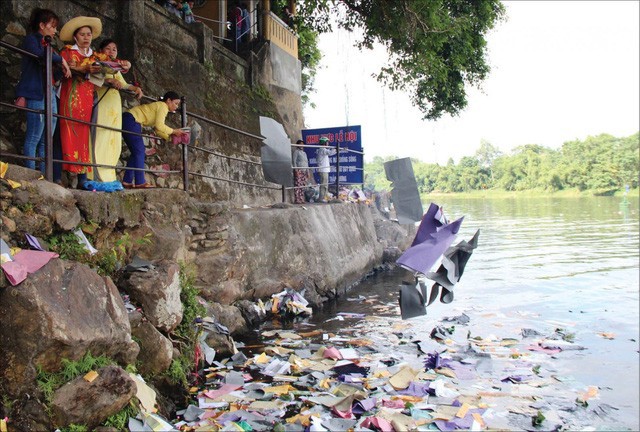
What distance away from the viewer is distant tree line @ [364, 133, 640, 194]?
3985 cm

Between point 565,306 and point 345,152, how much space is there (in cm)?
606

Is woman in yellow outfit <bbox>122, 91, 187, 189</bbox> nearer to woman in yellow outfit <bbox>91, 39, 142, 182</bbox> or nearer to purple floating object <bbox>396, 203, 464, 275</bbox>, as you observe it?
woman in yellow outfit <bbox>91, 39, 142, 182</bbox>

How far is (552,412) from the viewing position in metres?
3.68

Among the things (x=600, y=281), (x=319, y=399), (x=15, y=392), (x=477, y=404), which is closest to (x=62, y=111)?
(x=15, y=392)

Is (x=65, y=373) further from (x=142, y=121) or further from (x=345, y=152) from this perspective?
(x=345, y=152)

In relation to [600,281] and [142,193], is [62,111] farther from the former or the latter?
[600,281]

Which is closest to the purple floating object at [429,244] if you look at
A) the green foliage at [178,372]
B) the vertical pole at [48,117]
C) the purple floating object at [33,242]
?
the green foliage at [178,372]

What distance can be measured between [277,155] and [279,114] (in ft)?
23.9

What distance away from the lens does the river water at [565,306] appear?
443 cm

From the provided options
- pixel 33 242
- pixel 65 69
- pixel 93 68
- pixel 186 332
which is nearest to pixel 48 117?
pixel 65 69

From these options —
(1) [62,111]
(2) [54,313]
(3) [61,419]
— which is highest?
(1) [62,111]

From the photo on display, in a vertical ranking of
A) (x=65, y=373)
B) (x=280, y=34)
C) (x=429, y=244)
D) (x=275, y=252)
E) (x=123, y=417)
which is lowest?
(x=123, y=417)

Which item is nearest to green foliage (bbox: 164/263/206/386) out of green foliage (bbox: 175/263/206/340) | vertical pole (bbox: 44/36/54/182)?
green foliage (bbox: 175/263/206/340)

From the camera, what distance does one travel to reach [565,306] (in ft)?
24.2
